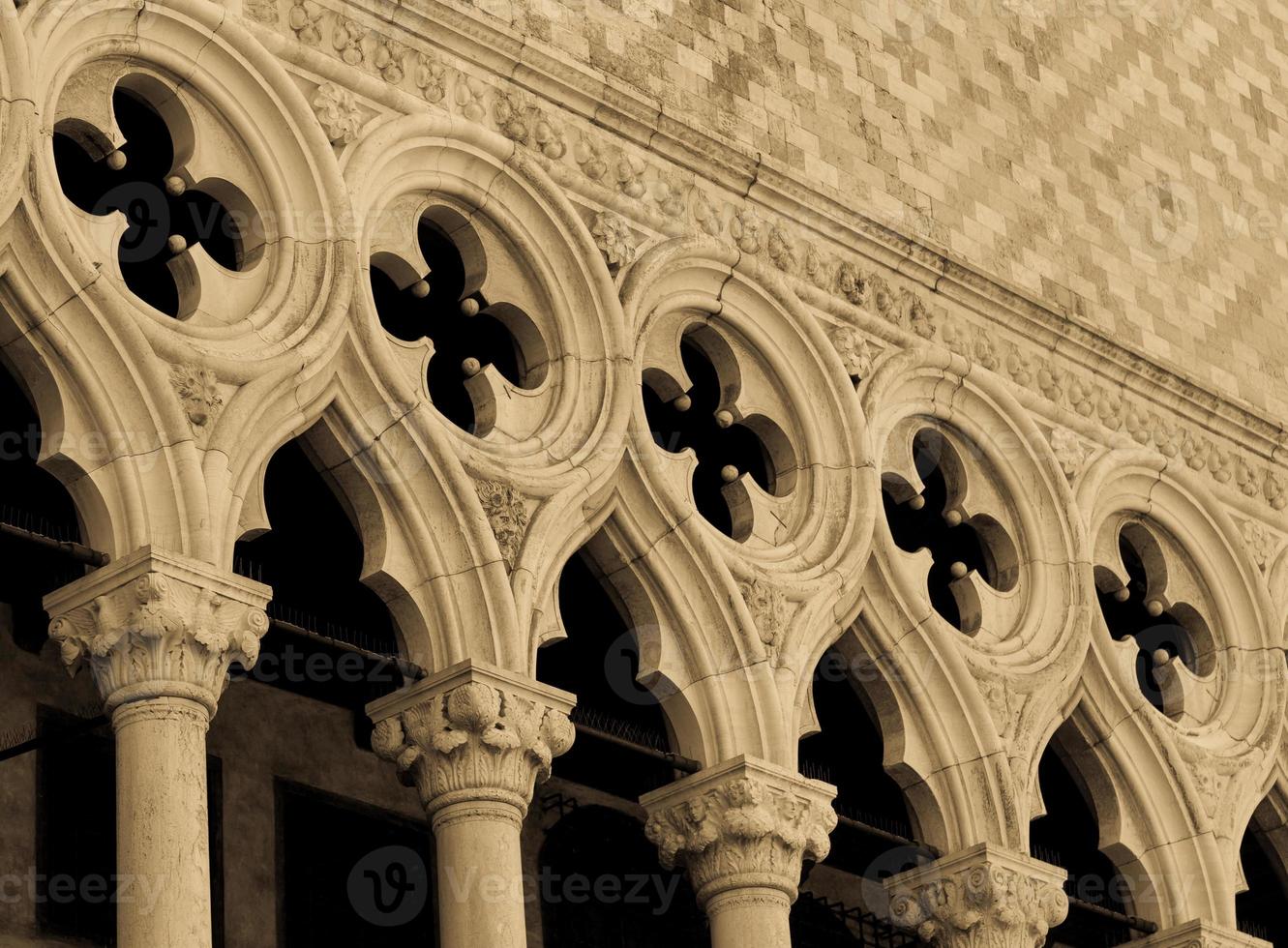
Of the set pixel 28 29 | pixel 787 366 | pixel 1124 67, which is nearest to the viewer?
pixel 28 29

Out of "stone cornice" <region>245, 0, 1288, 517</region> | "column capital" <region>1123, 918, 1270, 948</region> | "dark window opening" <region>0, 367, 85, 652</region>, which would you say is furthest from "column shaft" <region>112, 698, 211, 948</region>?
"column capital" <region>1123, 918, 1270, 948</region>

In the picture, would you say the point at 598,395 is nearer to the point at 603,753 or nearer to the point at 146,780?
the point at 603,753

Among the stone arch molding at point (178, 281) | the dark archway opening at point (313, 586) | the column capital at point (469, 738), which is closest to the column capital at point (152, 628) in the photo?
the stone arch molding at point (178, 281)

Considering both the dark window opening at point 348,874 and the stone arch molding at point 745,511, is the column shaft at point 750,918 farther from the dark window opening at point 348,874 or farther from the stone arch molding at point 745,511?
the dark window opening at point 348,874

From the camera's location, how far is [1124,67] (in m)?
18.7

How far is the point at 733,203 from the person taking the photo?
15430 mm

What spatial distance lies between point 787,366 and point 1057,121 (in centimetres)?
361

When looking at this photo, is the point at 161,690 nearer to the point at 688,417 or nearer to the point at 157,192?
the point at 157,192

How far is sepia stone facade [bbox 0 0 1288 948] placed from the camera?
40.8 feet

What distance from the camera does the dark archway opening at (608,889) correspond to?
17219 millimetres

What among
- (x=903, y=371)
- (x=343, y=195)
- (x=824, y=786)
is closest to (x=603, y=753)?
Result: (x=824, y=786)

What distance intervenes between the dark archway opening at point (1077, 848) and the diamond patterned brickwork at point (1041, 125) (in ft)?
8.48

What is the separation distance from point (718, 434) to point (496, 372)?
1.76 m

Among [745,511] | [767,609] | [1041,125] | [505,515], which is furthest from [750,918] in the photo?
[1041,125]
